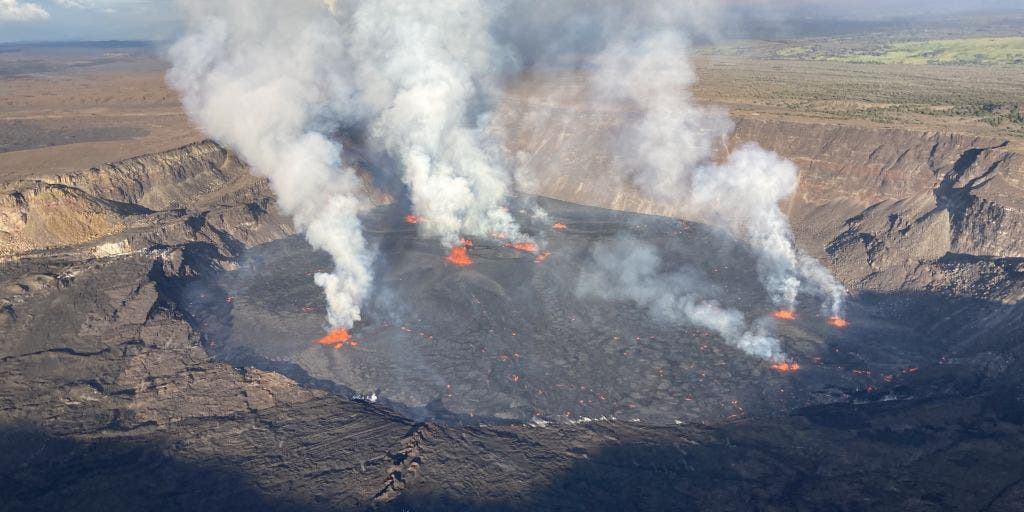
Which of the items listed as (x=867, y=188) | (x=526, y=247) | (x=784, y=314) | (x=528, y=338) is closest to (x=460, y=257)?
(x=526, y=247)

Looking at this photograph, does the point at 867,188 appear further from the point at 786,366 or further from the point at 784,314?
the point at 786,366

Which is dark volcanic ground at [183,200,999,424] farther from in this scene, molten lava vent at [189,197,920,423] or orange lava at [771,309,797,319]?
orange lava at [771,309,797,319]

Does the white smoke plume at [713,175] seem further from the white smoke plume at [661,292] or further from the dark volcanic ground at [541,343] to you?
the white smoke plume at [661,292]

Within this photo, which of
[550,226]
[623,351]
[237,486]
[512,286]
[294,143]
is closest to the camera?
[237,486]

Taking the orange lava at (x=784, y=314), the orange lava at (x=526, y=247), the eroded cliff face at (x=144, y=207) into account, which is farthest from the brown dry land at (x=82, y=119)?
the orange lava at (x=784, y=314)

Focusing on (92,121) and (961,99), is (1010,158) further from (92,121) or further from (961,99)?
(92,121)

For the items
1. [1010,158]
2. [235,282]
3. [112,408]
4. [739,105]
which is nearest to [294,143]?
[235,282]

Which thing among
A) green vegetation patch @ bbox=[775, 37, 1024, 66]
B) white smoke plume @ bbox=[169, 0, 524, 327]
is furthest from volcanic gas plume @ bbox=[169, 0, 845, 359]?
green vegetation patch @ bbox=[775, 37, 1024, 66]
